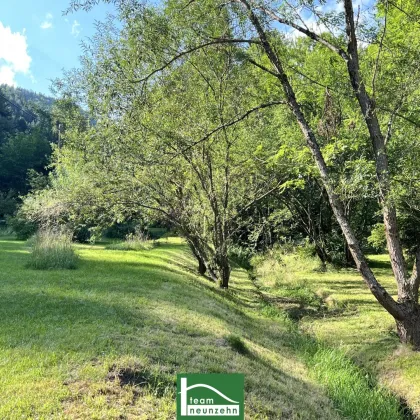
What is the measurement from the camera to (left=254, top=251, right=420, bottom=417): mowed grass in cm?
597

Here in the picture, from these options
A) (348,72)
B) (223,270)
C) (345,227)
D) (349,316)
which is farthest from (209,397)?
(223,270)

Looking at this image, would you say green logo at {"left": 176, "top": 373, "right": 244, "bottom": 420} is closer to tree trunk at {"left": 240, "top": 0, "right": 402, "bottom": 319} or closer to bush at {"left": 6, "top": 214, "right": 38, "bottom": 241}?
tree trunk at {"left": 240, "top": 0, "right": 402, "bottom": 319}

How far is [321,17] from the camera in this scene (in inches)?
235

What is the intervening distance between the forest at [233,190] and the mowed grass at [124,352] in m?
0.03

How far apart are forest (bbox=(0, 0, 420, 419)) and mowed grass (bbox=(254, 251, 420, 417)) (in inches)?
1.7

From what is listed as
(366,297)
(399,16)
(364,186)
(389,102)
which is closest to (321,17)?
(389,102)

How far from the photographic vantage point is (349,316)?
9500mm

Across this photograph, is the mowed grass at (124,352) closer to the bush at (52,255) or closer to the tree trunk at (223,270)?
the bush at (52,255)

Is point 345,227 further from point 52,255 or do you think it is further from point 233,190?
point 52,255

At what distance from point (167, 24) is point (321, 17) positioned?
8.51 feet

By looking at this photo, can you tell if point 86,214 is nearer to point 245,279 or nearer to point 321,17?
point 245,279

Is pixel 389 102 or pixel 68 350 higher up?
pixel 389 102

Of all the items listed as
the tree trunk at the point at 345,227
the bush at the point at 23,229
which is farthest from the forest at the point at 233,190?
the bush at the point at 23,229

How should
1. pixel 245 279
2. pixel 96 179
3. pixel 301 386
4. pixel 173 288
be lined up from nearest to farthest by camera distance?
1. pixel 301 386
2. pixel 173 288
3. pixel 96 179
4. pixel 245 279
